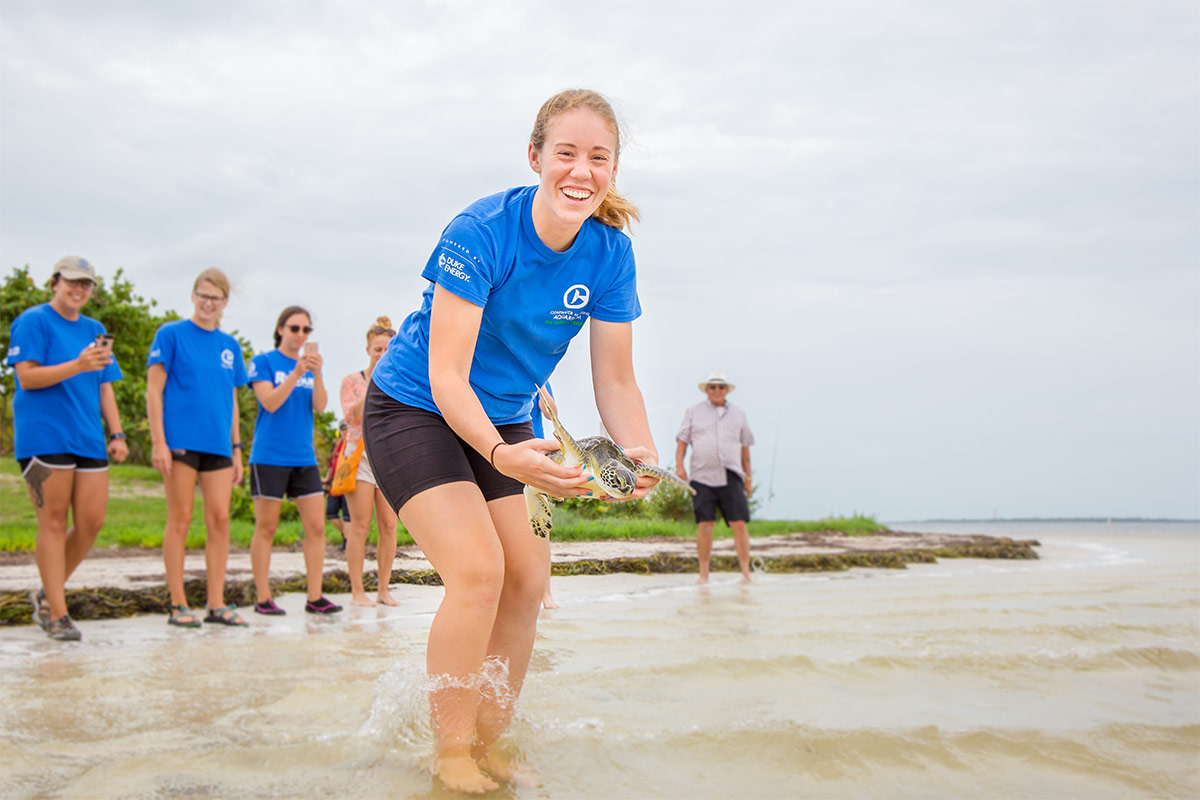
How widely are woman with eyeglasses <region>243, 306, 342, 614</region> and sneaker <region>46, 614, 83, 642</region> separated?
3.72 ft

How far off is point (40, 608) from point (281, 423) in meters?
1.89

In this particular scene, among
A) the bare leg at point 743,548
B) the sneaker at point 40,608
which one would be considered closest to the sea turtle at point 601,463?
the sneaker at point 40,608

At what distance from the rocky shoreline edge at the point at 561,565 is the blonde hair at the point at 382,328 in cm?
150

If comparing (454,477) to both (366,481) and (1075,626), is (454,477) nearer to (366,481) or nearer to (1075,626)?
(366,481)

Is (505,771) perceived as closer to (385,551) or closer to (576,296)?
(576,296)

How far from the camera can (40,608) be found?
5645mm

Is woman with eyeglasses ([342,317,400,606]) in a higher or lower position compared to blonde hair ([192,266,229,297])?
lower

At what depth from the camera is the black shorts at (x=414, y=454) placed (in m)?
2.70

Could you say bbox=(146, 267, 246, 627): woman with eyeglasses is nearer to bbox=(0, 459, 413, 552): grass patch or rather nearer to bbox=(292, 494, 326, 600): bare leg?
bbox=(292, 494, 326, 600): bare leg

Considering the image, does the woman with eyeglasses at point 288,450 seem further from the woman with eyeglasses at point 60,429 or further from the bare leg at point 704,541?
the bare leg at point 704,541

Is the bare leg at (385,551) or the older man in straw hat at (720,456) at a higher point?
the older man in straw hat at (720,456)

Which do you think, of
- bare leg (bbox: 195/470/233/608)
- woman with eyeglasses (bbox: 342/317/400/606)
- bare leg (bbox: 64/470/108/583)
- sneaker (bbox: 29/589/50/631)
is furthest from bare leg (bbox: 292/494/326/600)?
sneaker (bbox: 29/589/50/631)

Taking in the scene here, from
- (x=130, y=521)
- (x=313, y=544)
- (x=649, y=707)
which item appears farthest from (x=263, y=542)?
(x=130, y=521)

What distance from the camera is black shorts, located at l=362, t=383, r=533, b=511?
8.86ft
